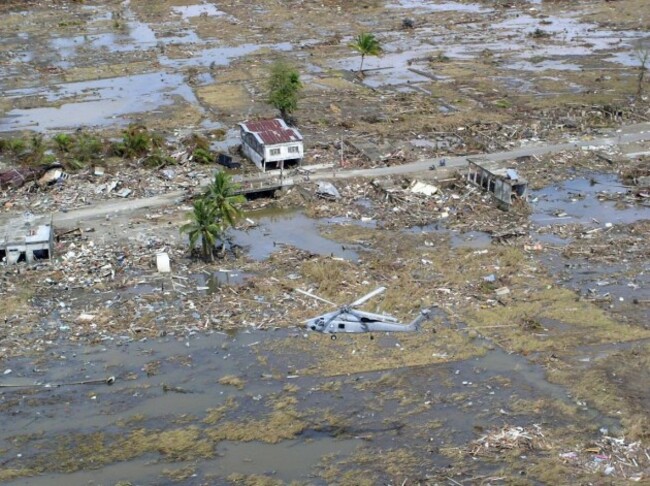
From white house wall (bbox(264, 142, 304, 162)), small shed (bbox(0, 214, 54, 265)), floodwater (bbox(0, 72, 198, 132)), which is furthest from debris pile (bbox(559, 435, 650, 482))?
floodwater (bbox(0, 72, 198, 132))

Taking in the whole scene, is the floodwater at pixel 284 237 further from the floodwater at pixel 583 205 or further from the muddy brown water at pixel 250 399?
the floodwater at pixel 583 205

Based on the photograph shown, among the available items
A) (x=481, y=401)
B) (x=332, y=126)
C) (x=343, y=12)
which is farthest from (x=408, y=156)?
(x=343, y=12)

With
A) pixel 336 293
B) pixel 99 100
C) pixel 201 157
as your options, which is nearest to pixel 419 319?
pixel 336 293

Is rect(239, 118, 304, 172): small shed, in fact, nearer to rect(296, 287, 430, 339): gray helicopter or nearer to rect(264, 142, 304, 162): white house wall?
rect(264, 142, 304, 162): white house wall

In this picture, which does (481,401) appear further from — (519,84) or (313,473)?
(519,84)

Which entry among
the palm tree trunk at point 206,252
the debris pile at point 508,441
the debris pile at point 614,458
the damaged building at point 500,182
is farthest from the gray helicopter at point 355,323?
the damaged building at point 500,182

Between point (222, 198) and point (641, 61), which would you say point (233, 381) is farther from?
point (641, 61)
